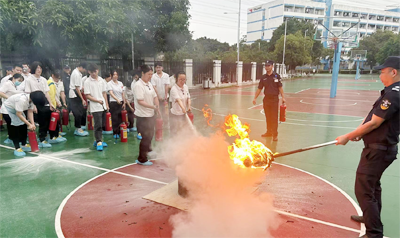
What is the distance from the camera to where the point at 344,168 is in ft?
19.8

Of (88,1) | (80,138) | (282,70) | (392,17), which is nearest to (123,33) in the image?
(88,1)

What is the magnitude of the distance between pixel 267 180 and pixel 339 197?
4.18 feet

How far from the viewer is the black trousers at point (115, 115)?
8.34 m

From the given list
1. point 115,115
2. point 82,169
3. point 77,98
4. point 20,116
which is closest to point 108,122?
point 115,115

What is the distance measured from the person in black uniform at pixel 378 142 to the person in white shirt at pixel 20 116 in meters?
6.47

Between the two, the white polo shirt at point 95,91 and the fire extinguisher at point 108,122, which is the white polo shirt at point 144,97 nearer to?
Result: the white polo shirt at point 95,91

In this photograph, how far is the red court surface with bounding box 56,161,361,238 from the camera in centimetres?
371

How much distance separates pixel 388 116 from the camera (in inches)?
125

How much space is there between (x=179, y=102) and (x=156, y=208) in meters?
2.77

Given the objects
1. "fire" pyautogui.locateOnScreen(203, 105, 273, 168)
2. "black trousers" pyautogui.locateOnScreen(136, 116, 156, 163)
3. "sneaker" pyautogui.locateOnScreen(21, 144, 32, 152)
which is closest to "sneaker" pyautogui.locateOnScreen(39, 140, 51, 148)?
"sneaker" pyautogui.locateOnScreen(21, 144, 32, 152)

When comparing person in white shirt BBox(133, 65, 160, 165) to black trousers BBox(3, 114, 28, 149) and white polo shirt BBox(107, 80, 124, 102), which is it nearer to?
white polo shirt BBox(107, 80, 124, 102)

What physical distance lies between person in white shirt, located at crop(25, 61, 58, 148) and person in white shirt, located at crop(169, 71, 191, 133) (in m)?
3.44

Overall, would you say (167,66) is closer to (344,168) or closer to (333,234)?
(344,168)

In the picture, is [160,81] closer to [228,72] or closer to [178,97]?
[178,97]
